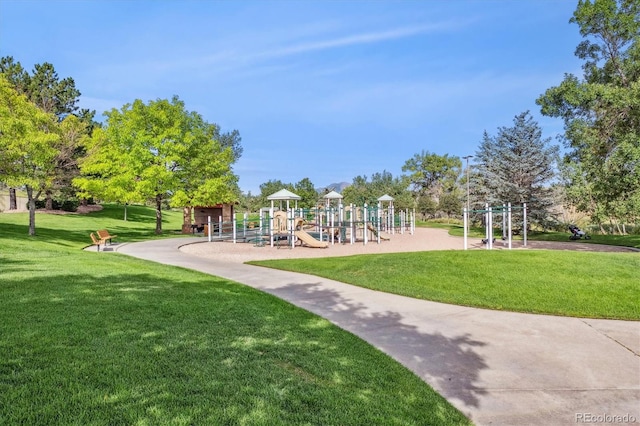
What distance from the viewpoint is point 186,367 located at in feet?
11.4

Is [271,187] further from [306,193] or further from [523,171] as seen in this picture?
[523,171]

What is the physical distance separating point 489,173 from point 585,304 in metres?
A: 22.1

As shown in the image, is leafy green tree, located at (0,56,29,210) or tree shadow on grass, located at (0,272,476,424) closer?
tree shadow on grass, located at (0,272,476,424)

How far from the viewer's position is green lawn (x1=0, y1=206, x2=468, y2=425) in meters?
2.71

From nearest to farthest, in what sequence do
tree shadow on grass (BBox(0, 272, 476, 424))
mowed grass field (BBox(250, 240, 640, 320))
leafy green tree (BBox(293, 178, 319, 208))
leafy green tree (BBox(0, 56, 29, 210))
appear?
tree shadow on grass (BBox(0, 272, 476, 424))
mowed grass field (BBox(250, 240, 640, 320))
leafy green tree (BBox(0, 56, 29, 210))
leafy green tree (BBox(293, 178, 319, 208))

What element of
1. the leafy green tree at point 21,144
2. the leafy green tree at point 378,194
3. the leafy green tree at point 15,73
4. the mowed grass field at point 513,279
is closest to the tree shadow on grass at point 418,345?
the mowed grass field at point 513,279

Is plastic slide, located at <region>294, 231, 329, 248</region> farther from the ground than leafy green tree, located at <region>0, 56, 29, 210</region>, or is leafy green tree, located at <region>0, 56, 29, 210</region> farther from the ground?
leafy green tree, located at <region>0, 56, 29, 210</region>

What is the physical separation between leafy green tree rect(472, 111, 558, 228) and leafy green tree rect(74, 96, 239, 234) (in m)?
19.8

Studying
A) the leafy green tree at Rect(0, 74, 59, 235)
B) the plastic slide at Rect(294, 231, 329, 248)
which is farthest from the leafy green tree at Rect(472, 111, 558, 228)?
the leafy green tree at Rect(0, 74, 59, 235)

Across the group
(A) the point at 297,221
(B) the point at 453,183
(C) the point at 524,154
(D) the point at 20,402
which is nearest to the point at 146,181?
(A) the point at 297,221

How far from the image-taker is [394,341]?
5047 millimetres

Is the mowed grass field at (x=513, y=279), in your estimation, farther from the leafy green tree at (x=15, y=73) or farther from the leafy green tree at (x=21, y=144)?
the leafy green tree at (x=15, y=73)

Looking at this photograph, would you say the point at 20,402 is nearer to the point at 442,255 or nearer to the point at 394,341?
the point at 394,341

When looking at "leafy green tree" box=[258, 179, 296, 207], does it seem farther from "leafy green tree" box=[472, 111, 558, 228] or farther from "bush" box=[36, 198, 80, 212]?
"leafy green tree" box=[472, 111, 558, 228]
